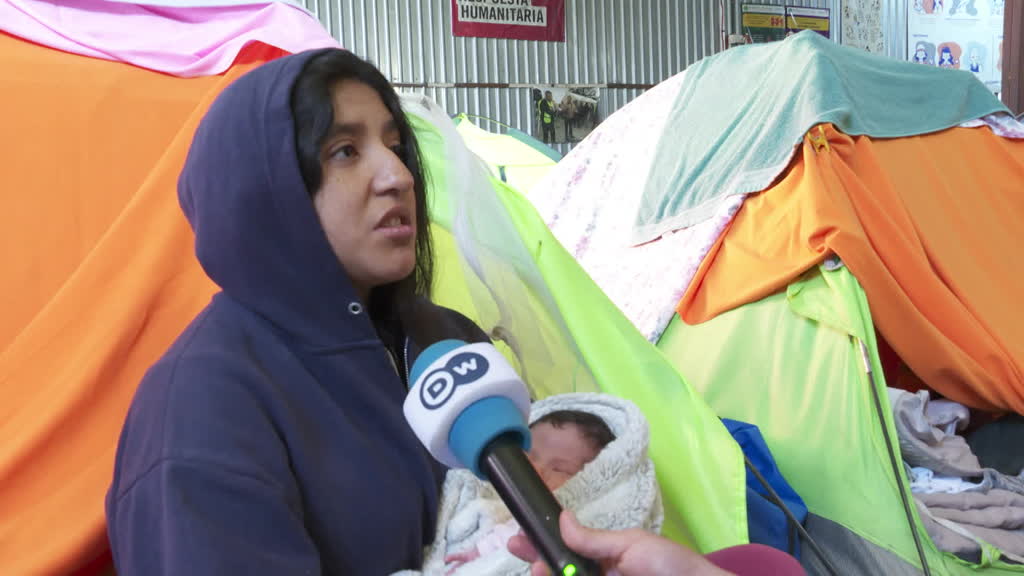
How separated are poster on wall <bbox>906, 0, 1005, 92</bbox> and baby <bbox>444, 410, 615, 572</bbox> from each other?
17.5ft

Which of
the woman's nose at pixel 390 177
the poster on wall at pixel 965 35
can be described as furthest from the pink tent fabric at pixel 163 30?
the poster on wall at pixel 965 35

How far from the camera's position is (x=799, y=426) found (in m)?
1.81

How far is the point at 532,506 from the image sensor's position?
0.56 metres

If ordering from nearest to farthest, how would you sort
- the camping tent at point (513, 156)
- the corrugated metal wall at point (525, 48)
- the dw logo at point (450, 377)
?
the dw logo at point (450, 377), the camping tent at point (513, 156), the corrugated metal wall at point (525, 48)

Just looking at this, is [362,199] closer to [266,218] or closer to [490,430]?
[266,218]

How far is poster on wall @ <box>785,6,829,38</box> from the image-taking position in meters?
6.13

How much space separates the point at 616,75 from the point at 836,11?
1916 millimetres

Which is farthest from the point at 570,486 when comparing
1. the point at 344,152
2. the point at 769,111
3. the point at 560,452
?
the point at 769,111

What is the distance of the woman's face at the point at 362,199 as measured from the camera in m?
0.92

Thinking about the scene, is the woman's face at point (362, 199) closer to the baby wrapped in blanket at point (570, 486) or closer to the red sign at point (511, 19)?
the baby wrapped in blanket at point (570, 486)

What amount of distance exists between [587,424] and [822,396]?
841mm

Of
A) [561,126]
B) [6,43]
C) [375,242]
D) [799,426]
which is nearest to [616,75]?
[561,126]

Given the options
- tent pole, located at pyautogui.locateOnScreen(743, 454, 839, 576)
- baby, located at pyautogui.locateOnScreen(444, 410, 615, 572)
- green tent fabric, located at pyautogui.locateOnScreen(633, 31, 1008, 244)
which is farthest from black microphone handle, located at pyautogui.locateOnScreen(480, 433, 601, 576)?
green tent fabric, located at pyautogui.locateOnScreen(633, 31, 1008, 244)

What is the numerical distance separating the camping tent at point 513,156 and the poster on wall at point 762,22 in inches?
109
